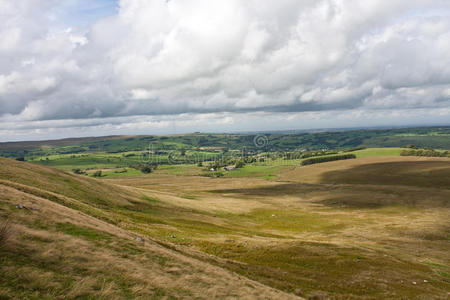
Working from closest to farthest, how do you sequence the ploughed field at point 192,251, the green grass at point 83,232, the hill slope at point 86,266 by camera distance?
the hill slope at point 86,266
the ploughed field at point 192,251
the green grass at point 83,232

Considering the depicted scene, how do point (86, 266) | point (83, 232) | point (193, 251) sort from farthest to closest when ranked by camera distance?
point (193, 251) < point (83, 232) < point (86, 266)

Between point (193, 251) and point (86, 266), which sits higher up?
point (86, 266)

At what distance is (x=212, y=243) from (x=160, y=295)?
71.3 feet

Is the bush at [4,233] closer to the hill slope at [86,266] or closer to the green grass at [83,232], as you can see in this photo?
the hill slope at [86,266]

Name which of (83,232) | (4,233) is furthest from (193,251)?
(4,233)

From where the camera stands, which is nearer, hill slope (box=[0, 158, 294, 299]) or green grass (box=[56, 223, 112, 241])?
hill slope (box=[0, 158, 294, 299])

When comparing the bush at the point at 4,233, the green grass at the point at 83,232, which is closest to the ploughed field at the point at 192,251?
the green grass at the point at 83,232

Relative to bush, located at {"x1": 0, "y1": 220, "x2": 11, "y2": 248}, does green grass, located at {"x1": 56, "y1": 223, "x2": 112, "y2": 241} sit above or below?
below

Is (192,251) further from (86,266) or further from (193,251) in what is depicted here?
(86,266)

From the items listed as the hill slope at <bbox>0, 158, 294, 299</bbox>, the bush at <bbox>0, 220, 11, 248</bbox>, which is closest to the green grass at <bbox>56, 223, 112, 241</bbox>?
the hill slope at <bbox>0, 158, 294, 299</bbox>

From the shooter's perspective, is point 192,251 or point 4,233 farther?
point 192,251

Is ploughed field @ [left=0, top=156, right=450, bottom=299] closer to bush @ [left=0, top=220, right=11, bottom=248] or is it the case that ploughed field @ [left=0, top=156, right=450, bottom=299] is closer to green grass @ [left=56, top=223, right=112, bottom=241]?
green grass @ [left=56, top=223, right=112, bottom=241]

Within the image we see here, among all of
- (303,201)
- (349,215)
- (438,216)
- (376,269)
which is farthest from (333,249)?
(303,201)

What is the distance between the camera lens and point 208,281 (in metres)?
21.4
